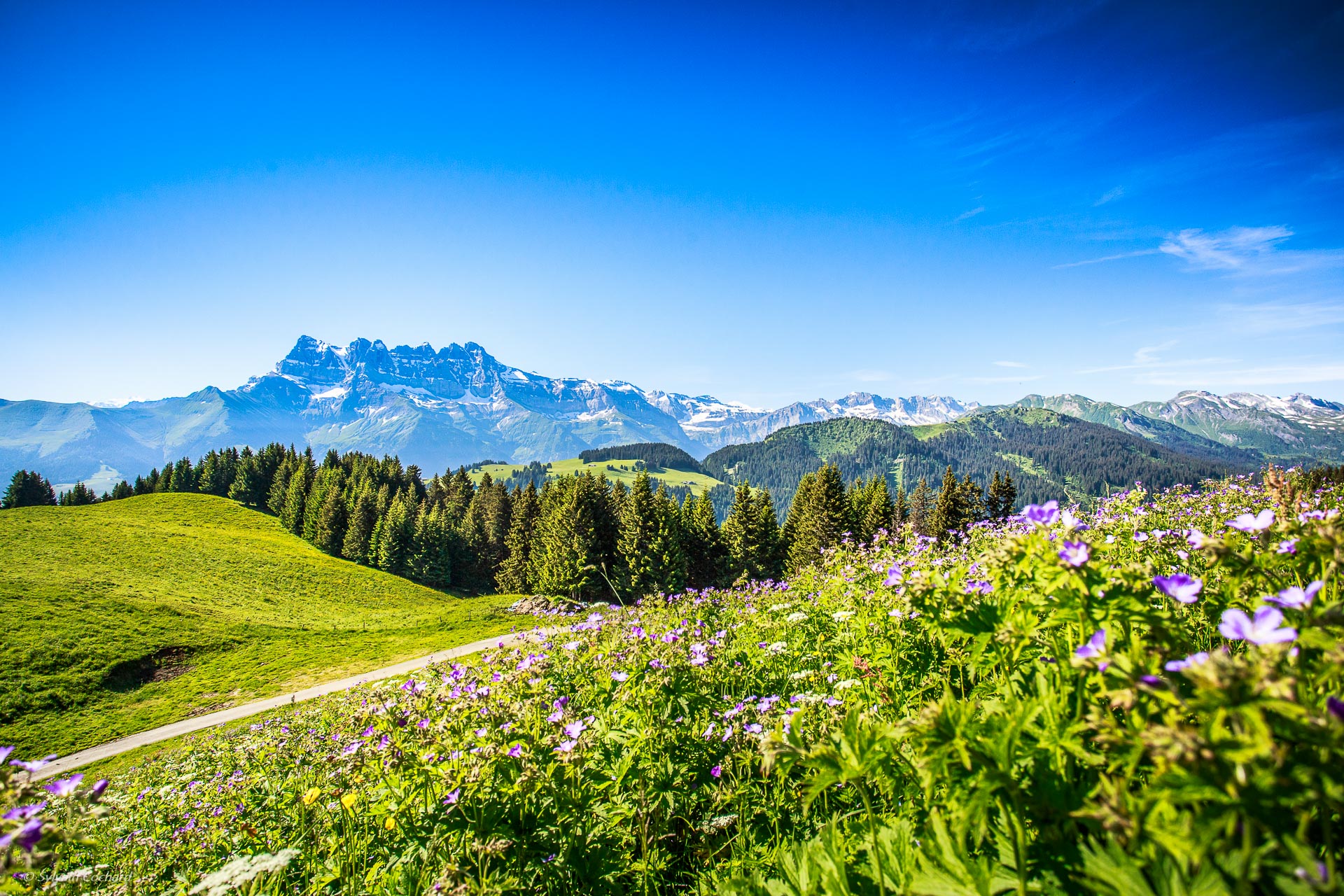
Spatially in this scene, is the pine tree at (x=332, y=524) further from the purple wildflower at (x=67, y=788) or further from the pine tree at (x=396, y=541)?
the purple wildflower at (x=67, y=788)

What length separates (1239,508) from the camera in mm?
7363

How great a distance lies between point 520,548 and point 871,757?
65.8 metres

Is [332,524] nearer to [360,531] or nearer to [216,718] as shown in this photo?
[360,531]

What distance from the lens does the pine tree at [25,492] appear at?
84.8m

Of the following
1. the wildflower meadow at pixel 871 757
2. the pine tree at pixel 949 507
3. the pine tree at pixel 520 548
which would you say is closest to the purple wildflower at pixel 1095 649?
the wildflower meadow at pixel 871 757

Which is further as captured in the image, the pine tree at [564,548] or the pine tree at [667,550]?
the pine tree at [564,548]

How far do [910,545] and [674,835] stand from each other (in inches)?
216

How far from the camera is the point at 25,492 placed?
283 ft

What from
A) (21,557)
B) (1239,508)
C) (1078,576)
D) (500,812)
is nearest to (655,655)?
(500,812)

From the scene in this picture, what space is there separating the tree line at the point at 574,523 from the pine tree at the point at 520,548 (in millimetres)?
167

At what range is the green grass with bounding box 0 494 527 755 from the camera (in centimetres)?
2819

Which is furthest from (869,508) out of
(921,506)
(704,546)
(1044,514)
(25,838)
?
(25,838)

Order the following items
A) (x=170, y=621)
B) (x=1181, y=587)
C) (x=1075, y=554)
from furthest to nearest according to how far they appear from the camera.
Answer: (x=170, y=621), (x=1075, y=554), (x=1181, y=587)

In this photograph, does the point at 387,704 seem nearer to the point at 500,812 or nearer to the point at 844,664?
the point at 500,812
